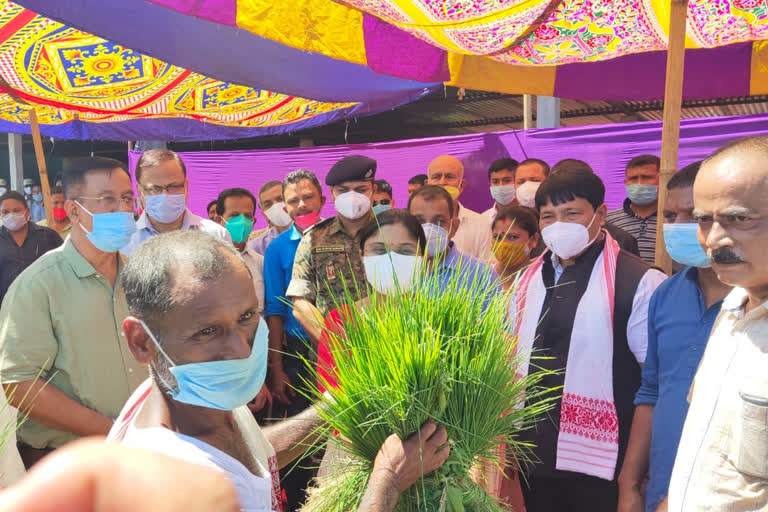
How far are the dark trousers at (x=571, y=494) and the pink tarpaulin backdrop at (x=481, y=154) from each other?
3.54 m

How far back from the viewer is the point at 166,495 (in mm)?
481

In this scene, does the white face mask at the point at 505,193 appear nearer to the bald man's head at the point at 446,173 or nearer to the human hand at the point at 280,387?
the bald man's head at the point at 446,173

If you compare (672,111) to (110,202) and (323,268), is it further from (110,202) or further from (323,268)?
(110,202)

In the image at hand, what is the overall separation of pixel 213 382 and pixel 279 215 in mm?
4083

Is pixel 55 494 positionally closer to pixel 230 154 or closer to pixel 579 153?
pixel 579 153

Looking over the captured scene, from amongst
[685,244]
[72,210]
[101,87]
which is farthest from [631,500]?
[101,87]

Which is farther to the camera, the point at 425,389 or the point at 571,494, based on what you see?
the point at 571,494

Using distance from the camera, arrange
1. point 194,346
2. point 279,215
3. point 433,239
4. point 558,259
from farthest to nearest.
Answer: point 279,215, point 433,239, point 558,259, point 194,346

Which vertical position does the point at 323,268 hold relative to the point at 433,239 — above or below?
below

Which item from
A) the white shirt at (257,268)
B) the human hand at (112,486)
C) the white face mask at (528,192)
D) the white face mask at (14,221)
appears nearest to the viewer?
the human hand at (112,486)

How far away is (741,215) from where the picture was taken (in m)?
1.53

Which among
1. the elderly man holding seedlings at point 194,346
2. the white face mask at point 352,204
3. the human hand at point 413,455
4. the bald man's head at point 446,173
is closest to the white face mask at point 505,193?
the bald man's head at point 446,173

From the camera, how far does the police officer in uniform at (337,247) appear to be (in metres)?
3.56

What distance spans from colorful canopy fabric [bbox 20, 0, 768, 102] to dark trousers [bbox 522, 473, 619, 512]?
8.02 ft
